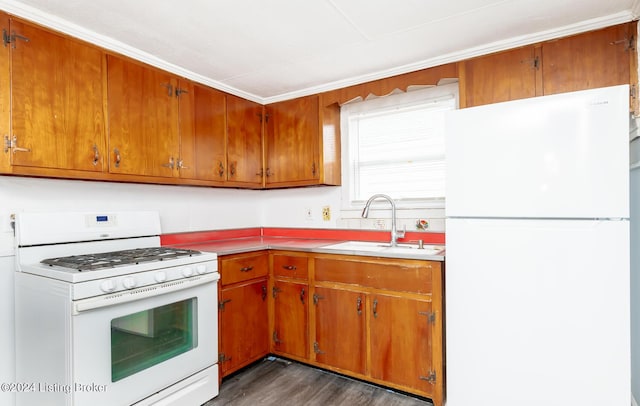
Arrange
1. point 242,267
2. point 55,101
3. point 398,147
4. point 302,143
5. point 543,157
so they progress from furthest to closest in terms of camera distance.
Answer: point 302,143 → point 398,147 → point 242,267 → point 55,101 → point 543,157

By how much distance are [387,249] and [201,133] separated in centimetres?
160

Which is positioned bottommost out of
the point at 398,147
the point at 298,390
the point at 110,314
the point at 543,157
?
the point at 298,390

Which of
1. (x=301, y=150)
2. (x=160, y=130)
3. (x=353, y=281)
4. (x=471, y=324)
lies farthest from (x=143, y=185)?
(x=471, y=324)

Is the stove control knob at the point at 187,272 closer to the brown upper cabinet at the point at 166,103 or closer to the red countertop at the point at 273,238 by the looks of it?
the red countertop at the point at 273,238

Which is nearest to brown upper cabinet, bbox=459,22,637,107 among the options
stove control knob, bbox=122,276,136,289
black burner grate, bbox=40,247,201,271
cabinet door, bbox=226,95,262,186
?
cabinet door, bbox=226,95,262,186

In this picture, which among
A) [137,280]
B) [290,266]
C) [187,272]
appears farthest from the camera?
[290,266]

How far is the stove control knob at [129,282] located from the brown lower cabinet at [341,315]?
2.20 ft

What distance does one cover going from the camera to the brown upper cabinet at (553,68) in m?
1.88

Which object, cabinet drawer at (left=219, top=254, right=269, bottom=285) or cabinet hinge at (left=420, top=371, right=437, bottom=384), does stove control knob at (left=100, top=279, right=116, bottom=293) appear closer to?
cabinet drawer at (left=219, top=254, right=269, bottom=285)

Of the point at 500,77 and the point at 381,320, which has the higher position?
the point at 500,77

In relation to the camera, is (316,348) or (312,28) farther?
(316,348)

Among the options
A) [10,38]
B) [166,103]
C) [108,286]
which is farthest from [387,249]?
[10,38]

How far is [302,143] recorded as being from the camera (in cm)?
300

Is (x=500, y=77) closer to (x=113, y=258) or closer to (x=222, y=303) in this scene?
(x=222, y=303)
